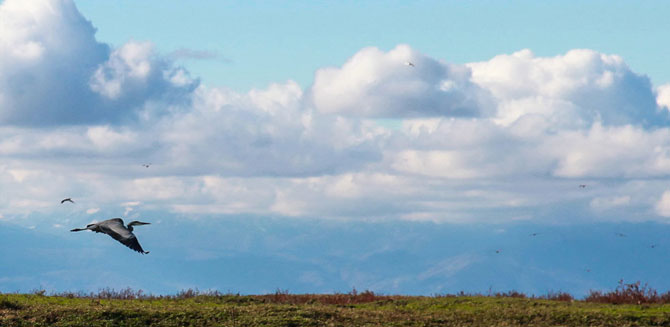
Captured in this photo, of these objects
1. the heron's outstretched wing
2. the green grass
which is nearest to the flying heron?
the heron's outstretched wing

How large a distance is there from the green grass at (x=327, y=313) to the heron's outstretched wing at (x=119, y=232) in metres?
4.42

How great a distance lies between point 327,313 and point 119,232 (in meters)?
9.46

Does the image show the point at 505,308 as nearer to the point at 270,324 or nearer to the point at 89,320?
the point at 270,324

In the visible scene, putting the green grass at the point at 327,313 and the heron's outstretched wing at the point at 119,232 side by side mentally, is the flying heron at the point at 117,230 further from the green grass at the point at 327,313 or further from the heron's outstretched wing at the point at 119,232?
the green grass at the point at 327,313

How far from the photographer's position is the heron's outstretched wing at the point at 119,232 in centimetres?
2569

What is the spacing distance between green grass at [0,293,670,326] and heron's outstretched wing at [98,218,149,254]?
174 inches

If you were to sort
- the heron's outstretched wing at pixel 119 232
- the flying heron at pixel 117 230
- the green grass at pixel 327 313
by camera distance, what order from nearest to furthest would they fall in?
the heron's outstretched wing at pixel 119 232
the flying heron at pixel 117 230
the green grass at pixel 327 313

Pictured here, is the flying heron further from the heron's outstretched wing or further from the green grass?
the green grass

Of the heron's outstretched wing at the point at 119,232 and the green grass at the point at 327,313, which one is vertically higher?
the heron's outstretched wing at the point at 119,232

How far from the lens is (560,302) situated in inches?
1516

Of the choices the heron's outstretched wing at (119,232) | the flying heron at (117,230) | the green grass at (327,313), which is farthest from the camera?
the green grass at (327,313)

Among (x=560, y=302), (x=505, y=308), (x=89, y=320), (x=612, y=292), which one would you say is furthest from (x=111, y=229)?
(x=612, y=292)

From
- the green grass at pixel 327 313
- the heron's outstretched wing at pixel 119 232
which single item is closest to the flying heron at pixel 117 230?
the heron's outstretched wing at pixel 119 232

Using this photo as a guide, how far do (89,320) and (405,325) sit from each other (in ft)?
35.6
